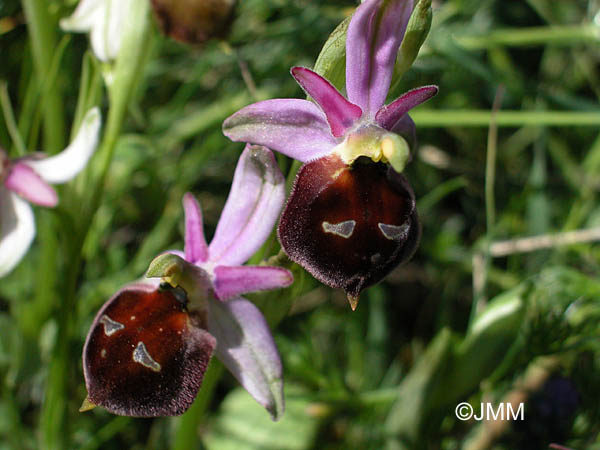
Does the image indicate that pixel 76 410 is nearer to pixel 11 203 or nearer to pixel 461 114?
pixel 11 203

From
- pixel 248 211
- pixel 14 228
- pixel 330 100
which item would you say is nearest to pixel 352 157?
pixel 330 100

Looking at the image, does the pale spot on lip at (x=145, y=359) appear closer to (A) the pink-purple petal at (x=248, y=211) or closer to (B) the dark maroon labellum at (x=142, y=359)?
(B) the dark maroon labellum at (x=142, y=359)

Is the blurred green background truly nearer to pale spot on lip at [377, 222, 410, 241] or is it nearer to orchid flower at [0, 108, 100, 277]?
orchid flower at [0, 108, 100, 277]

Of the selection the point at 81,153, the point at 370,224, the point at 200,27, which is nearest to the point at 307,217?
the point at 370,224

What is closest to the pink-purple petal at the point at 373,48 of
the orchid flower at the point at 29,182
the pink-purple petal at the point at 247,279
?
the pink-purple petal at the point at 247,279

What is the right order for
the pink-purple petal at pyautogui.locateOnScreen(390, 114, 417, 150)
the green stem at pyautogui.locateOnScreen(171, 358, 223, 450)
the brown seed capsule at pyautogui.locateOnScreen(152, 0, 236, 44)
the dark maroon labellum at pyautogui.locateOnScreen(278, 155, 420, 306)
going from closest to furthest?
the dark maroon labellum at pyautogui.locateOnScreen(278, 155, 420, 306)
the pink-purple petal at pyautogui.locateOnScreen(390, 114, 417, 150)
the green stem at pyautogui.locateOnScreen(171, 358, 223, 450)
the brown seed capsule at pyautogui.locateOnScreen(152, 0, 236, 44)

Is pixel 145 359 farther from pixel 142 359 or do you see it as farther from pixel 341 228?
pixel 341 228

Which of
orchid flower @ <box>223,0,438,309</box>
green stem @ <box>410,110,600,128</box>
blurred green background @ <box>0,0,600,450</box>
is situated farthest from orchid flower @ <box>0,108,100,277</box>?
green stem @ <box>410,110,600,128</box>

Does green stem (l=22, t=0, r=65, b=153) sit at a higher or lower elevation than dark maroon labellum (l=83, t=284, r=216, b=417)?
higher
